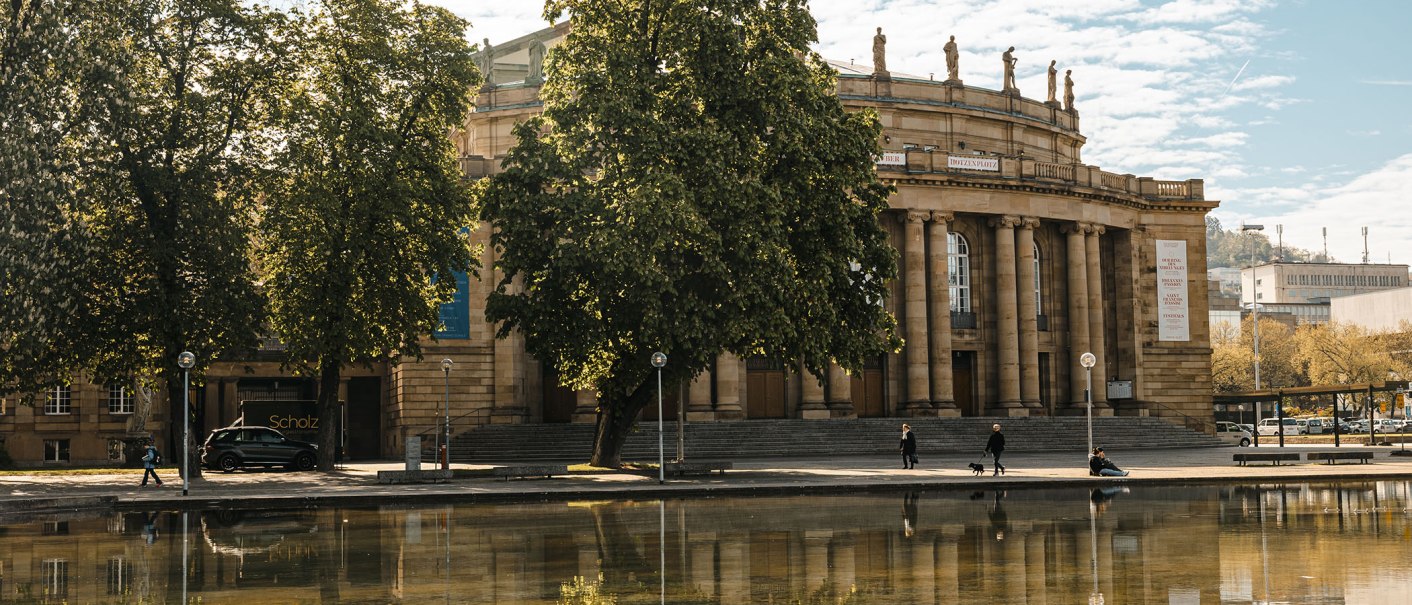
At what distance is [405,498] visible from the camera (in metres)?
27.8

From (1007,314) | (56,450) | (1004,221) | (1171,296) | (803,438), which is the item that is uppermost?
(1004,221)

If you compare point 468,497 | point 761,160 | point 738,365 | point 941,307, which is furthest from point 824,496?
point 941,307

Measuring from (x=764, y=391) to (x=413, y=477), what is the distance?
30.0m

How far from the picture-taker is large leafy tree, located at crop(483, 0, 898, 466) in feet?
110

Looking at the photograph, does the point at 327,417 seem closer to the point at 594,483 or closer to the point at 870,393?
the point at 594,483

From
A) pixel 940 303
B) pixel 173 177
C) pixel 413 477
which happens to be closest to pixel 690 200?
pixel 413 477

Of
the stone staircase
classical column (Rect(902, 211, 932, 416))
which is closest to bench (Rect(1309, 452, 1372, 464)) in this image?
the stone staircase

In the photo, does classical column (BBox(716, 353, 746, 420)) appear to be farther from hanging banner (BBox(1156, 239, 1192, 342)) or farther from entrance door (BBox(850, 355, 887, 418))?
hanging banner (BBox(1156, 239, 1192, 342))

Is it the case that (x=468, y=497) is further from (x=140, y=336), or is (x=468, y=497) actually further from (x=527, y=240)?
(x=140, y=336)

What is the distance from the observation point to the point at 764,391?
6128cm

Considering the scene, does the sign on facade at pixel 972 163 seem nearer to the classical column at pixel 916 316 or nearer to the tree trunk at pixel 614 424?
the classical column at pixel 916 316

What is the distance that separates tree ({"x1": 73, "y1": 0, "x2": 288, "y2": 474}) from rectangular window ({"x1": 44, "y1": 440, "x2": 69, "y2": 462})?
20152 mm

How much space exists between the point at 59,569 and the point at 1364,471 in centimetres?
3174

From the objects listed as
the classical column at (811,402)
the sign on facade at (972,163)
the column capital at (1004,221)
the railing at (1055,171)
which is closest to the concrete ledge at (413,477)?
the classical column at (811,402)
